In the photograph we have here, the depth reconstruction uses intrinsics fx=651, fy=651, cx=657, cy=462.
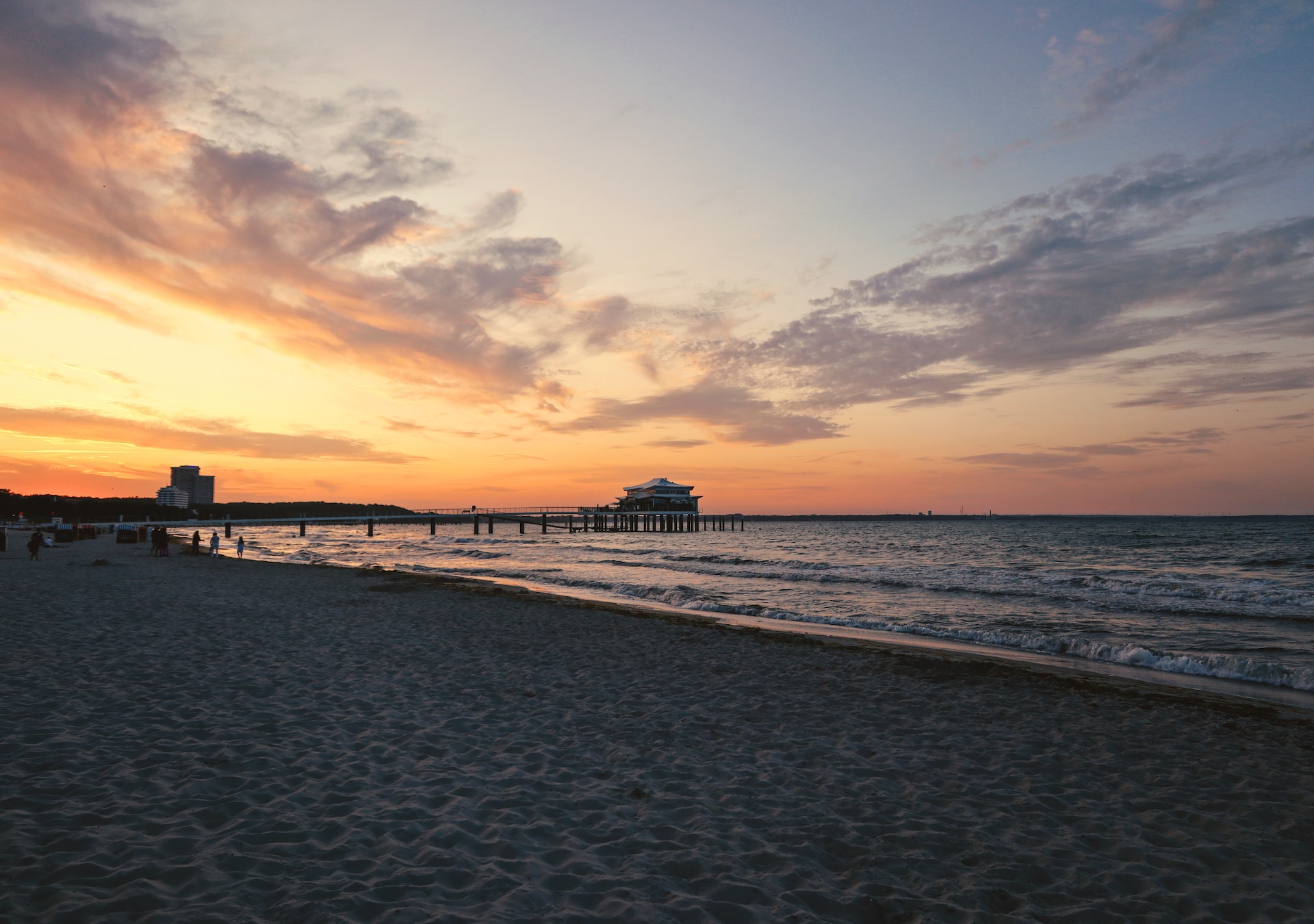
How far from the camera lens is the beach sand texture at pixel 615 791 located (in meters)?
4.48

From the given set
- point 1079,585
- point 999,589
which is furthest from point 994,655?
point 1079,585

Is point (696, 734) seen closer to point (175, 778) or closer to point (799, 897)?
point (799, 897)

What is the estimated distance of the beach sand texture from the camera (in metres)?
4.48

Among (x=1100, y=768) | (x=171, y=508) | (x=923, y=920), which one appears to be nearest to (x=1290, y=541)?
(x=1100, y=768)

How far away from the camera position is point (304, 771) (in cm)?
636

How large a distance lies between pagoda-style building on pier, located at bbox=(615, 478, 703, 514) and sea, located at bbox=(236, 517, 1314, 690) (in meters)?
49.1

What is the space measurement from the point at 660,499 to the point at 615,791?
10203 cm

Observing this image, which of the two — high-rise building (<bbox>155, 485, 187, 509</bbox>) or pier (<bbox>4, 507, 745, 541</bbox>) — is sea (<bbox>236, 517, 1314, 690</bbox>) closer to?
pier (<bbox>4, 507, 745, 541</bbox>)

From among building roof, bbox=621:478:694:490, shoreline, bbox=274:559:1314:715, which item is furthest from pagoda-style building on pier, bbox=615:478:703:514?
shoreline, bbox=274:559:1314:715

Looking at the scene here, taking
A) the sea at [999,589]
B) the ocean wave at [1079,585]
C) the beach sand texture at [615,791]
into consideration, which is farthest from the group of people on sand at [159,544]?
the beach sand texture at [615,791]

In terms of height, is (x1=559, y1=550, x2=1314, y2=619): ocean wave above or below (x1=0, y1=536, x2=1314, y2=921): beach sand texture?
below

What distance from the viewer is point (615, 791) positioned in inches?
249

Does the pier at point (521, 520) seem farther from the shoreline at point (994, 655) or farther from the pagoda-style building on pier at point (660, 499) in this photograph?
the shoreline at point (994, 655)

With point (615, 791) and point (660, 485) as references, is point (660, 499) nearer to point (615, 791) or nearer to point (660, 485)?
point (660, 485)
